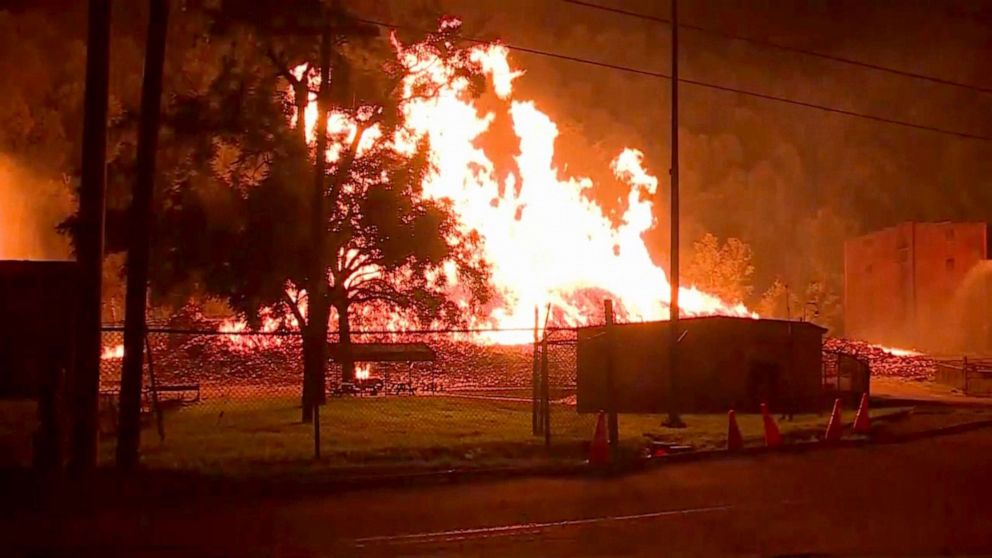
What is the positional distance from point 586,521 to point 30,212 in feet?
161

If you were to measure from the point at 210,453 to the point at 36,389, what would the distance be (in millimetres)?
3167

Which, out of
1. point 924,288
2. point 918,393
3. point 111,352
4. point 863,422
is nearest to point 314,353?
point 863,422

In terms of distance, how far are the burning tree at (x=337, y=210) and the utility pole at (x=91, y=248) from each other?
33.9 feet

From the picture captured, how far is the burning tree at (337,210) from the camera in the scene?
82.4ft

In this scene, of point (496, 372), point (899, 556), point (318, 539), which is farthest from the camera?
point (496, 372)

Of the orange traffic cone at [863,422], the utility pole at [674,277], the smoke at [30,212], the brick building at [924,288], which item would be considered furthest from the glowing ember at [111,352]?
the brick building at [924,288]

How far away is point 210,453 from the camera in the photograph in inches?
614

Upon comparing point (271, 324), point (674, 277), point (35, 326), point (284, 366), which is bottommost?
point (284, 366)

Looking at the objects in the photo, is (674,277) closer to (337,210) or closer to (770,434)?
(770,434)

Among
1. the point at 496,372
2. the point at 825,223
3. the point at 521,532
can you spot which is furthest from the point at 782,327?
the point at 825,223

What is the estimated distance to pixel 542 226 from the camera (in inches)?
2041

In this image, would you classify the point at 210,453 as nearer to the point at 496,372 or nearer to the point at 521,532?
the point at 521,532

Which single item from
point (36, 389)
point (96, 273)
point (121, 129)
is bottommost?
point (36, 389)

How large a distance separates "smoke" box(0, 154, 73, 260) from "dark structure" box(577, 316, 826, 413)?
31.9 m
